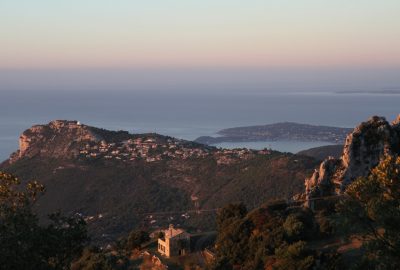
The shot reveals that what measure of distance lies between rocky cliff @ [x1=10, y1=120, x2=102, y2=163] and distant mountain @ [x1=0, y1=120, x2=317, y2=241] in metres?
0.15

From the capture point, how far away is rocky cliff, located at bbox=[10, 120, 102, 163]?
90.9 meters

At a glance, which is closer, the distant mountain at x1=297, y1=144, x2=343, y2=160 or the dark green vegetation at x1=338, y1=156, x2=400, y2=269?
the dark green vegetation at x1=338, y1=156, x2=400, y2=269

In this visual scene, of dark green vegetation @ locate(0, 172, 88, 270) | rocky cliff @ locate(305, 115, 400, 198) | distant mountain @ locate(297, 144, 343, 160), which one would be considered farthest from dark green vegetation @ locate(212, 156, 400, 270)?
distant mountain @ locate(297, 144, 343, 160)

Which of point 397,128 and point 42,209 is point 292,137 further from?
point 397,128

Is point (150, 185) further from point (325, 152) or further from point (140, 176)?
point (325, 152)

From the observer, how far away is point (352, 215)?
14219 mm

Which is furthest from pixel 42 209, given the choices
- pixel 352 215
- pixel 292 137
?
pixel 292 137

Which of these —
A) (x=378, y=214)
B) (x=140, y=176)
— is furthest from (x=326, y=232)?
(x=140, y=176)

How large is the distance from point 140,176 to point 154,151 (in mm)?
13708

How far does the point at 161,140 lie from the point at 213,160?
908 inches

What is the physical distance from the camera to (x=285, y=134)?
180 m

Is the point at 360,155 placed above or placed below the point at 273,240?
above

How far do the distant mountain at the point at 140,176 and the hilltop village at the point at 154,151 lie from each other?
14 cm

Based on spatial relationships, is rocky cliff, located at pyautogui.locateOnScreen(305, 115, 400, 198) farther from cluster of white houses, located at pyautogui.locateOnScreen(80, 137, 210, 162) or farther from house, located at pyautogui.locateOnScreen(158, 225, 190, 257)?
cluster of white houses, located at pyautogui.locateOnScreen(80, 137, 210, 162)
